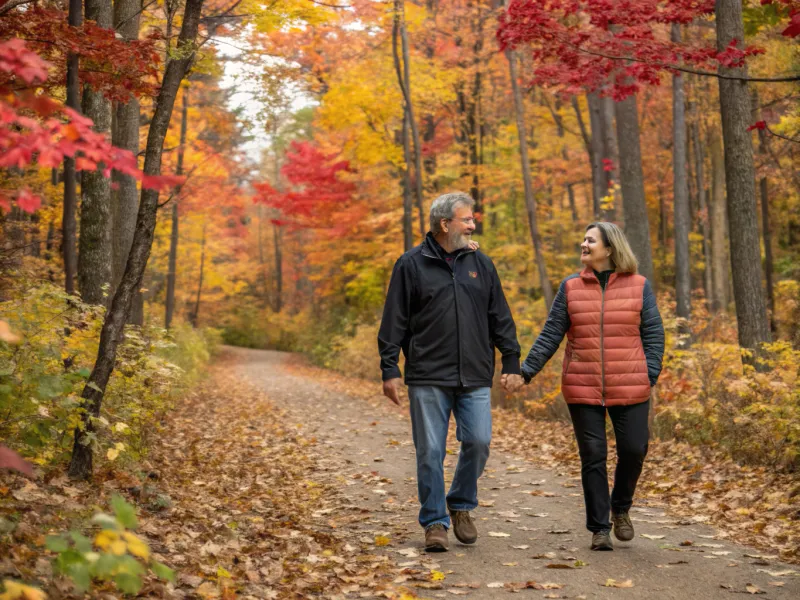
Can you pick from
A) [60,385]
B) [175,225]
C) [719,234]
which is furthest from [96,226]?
[719,234]

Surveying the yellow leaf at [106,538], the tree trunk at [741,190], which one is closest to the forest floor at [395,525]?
the yellow leaf at [106,538]

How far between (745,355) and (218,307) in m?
37.9

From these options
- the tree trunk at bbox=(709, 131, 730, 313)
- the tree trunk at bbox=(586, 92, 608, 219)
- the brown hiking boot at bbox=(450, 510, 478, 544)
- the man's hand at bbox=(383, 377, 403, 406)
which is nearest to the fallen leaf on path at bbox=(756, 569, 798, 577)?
the brown hiking boot at bbox=(450, 510, 478, 544)

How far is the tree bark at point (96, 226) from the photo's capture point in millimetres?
8703

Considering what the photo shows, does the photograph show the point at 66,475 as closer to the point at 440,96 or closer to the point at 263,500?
the point at 263,500

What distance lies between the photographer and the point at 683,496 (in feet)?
22.4

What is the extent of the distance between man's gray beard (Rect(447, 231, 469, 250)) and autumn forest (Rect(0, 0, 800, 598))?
7.18 feet

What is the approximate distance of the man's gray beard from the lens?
536 centimetres

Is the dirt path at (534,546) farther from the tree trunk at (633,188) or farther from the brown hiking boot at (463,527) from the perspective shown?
the tree trunk at (633,188)

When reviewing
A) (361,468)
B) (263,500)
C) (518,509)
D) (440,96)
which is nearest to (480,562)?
(518,509)

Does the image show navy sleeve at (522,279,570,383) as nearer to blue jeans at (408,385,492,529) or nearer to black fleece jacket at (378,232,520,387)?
black fleece jacket at (378,232,520,387)

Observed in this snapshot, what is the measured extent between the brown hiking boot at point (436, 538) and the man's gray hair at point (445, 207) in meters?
2.03

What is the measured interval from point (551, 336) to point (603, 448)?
0.85 metres

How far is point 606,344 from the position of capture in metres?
5.10
